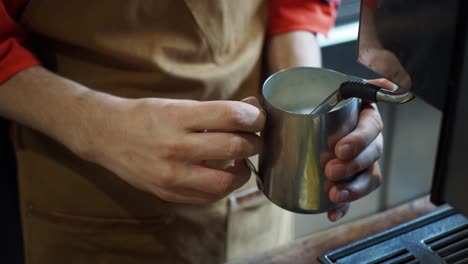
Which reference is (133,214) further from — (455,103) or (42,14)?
(455,103)

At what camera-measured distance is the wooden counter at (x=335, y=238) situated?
0.66 meters

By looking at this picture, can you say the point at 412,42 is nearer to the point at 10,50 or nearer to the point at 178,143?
the point at 178,143

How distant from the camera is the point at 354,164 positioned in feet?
2.11

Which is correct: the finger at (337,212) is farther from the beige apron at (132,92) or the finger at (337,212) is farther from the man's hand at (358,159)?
the beige apron at (132,92)

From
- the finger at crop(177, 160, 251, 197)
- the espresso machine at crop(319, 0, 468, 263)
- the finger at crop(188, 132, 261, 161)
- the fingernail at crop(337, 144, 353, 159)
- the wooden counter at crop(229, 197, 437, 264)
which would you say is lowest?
the wooden counter at crop(229, 197, 437, 264)

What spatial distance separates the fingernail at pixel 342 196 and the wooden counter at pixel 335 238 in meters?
0.06

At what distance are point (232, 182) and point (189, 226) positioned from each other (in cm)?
23

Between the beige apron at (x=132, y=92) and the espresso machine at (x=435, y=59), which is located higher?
the espresso machine at (x=435, y=59)

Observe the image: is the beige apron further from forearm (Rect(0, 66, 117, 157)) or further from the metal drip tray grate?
the metal drip tray grate

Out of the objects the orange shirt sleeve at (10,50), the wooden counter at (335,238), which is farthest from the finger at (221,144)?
the orange shirt sleeve at (10,50)

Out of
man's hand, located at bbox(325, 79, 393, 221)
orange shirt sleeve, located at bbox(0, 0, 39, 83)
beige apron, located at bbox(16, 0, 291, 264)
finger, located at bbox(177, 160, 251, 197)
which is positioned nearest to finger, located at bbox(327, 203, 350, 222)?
man's hand, located at bbox(325, 79, 393, 221)

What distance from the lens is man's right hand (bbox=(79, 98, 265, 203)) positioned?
60cm

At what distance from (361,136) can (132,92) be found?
0.28 m

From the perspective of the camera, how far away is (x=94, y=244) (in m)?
0.84
